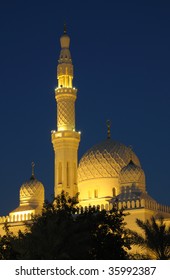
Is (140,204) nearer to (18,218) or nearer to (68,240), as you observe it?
(18,218)

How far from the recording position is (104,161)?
120 feet

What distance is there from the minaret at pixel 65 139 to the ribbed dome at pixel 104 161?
939mm

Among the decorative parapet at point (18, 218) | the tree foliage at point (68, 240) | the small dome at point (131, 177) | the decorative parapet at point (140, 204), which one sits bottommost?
the tree foliage at point (68, 240)

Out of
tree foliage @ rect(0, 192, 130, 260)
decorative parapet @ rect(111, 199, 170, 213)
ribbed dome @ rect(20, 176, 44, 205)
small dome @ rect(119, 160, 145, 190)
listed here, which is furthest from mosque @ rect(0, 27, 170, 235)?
tree foliage @ rect(0, 192, 130, 260)

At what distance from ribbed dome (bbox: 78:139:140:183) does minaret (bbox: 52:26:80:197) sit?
94cm

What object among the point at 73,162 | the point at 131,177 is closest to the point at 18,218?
the point at 73,162

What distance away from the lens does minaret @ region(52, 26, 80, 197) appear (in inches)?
1407

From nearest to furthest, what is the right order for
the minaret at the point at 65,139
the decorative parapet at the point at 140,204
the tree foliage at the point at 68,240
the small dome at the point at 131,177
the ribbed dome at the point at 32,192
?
the tree foliage at the point at 68,240, the decorative parapet at the point at 140,204, the small dome at the point at 131,177, the minaret at the point at 65,139, the ribbed dome at the point at 32,192

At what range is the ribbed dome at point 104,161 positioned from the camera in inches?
1433

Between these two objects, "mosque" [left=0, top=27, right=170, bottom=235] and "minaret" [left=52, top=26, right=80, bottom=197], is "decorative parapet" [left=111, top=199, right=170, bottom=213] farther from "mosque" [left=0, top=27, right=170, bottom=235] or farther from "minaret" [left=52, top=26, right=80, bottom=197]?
"minaret" [left=52, top=26, right=80, bottom=197]

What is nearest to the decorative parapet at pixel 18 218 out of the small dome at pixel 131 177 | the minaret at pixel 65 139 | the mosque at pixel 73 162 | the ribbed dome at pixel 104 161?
the mosque at pixel 73 162

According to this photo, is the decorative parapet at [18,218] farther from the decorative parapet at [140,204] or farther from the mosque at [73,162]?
the decorative parapet at [140,204]

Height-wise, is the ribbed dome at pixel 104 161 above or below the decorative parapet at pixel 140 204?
above

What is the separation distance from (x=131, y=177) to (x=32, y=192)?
8774 mm
